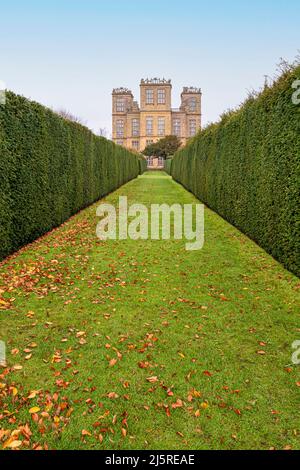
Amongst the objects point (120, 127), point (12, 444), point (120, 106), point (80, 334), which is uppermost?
point (120, 106)

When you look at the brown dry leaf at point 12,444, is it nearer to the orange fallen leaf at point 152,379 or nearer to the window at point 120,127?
the orange fallen leaf at point 152,379

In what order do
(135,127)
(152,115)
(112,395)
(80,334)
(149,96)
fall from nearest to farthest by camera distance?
1. (112,395)
2. (80,334)
3. (149,96)
4. (152,115)
5. (135,127)

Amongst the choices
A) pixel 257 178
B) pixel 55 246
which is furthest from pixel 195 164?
pixel 55 246

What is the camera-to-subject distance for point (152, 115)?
72688 millimetres

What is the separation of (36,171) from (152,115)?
A: 6898 cm

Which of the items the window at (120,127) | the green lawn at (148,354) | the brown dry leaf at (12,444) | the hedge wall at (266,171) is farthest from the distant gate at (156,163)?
the brown dry leaf at (12,444)

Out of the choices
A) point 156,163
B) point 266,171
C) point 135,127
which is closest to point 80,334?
point 266,171

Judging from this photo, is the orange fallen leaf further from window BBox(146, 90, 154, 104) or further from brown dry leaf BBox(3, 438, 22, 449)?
window BBox(146, 90, 154, 104)

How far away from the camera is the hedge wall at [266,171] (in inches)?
238

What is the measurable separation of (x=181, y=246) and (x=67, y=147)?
5.90 metres

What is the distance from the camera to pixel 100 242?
8.30 m

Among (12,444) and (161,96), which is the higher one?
(161,96)

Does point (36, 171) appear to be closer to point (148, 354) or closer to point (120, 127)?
point (148, 354)
